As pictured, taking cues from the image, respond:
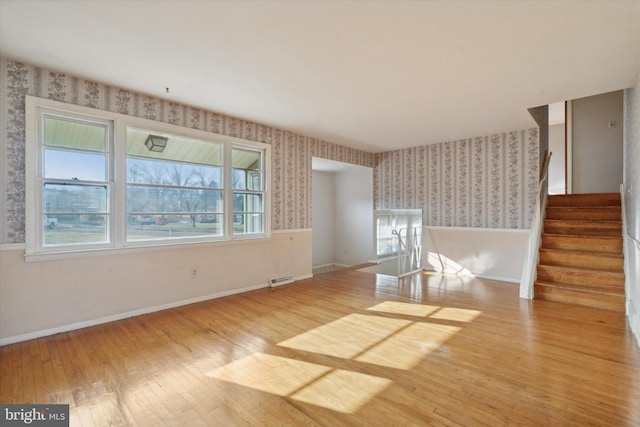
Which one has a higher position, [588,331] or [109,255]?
[109,255]

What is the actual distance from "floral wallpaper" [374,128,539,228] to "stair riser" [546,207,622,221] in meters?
0.36

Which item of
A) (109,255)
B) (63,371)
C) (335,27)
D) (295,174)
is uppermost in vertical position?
(335,27)

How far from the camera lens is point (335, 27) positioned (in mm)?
2299

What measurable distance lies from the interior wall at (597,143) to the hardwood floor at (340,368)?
370 centimetres

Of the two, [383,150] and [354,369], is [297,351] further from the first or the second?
[383,150]

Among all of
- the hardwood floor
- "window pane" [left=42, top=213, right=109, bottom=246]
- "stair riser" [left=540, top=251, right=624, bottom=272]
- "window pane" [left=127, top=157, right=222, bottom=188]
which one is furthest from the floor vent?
"stair riser" [left=540, top=251, right=624, bottom=272]

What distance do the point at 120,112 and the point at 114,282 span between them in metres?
1.96

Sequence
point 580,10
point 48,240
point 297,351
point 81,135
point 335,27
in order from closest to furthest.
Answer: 1. point 580,10
2. point 335,27
3. point 297,351
4. point 48,240
5. point 81,135

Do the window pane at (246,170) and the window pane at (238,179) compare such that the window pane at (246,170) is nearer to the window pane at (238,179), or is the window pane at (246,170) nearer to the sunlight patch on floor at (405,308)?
the window pane at (238,179)

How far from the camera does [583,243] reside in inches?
174

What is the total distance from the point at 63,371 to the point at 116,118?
2.58 meters

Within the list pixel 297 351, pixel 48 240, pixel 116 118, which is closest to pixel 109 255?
pixel 48 240

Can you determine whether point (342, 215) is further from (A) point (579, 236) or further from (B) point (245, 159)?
(A) point (579, 236)

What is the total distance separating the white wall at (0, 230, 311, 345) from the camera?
2822 millimetres
